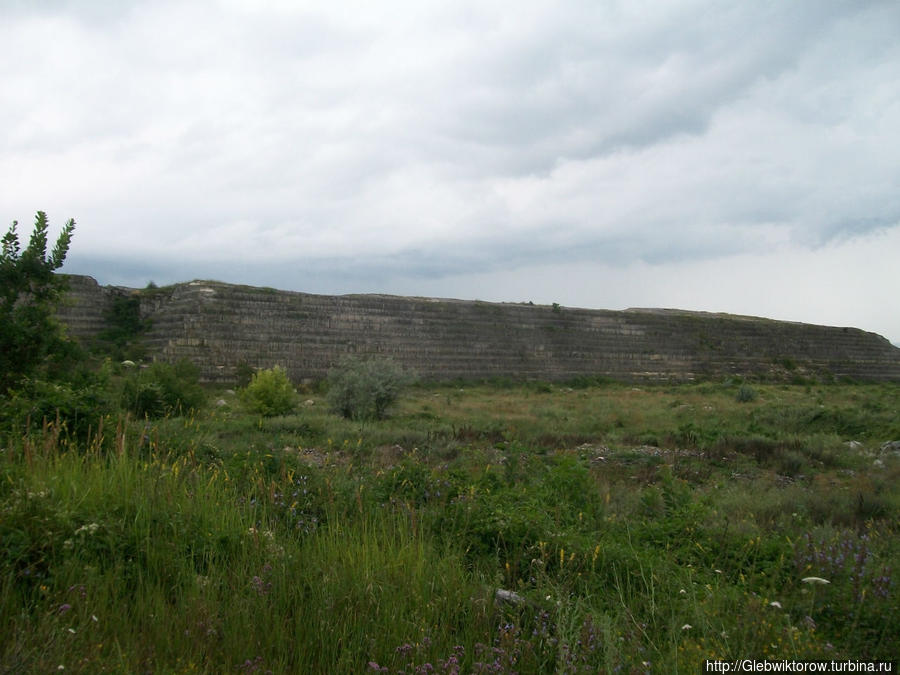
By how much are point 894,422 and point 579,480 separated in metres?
10.4

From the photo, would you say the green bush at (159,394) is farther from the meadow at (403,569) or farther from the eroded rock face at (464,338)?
the meadow at (403,569)

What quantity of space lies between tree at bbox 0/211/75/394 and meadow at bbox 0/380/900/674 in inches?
73.5

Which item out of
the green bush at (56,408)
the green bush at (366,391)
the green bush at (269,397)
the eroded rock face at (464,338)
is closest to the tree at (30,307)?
the green bush at (56,408)

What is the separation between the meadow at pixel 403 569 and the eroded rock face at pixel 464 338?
963 cm

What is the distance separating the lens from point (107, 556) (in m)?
3.32

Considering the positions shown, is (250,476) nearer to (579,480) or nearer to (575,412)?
(579,480)

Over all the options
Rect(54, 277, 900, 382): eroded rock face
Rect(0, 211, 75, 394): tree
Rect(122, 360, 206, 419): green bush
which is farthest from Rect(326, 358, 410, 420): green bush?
Rect(0, 211, 75, 394): tree

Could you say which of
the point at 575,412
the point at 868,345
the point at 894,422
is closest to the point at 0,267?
the point at 575,412

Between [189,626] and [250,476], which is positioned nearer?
[189,626]

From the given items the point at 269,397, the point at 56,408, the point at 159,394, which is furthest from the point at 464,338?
the point at 56,408

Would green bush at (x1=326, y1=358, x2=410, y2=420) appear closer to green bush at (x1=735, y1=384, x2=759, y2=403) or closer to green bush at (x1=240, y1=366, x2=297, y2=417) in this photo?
green bush at (x1=240, y1=366, x2=297, y2=417)

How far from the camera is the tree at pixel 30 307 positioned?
6.70 metres

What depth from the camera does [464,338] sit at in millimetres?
24375

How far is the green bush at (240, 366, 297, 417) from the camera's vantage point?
13.3 m
